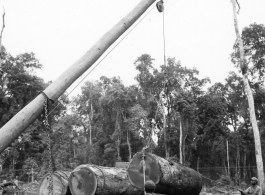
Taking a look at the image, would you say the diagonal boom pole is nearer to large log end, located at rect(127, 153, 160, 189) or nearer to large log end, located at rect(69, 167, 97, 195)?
large log end, located at rect(127, 153, 160, 189)

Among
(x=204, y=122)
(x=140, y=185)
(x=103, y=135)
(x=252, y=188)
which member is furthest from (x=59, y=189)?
(x=103, y=135)

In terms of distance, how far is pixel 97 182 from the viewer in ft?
28.8

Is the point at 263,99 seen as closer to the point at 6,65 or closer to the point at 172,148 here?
the point at 172,148

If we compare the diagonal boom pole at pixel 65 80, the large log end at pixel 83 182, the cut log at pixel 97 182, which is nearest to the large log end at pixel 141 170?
the cut log at pixel 97 182

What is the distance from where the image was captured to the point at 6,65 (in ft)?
126

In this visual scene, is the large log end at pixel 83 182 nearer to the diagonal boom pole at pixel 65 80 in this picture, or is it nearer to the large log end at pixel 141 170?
the large log end at pixel 141 170

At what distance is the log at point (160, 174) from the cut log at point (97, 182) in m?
0.68

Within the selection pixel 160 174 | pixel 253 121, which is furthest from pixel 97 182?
pixel 253 121

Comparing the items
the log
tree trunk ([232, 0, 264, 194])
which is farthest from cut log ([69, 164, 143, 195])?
tree trunk ([232, 0, 264, 194])

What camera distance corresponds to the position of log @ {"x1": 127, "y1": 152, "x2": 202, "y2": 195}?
8.50 m

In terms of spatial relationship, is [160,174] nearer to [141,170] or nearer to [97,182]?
[141,170]

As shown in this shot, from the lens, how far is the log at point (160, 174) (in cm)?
850

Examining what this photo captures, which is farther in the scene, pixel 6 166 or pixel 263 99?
pixel 6 166

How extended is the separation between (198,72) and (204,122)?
723 centimetres
